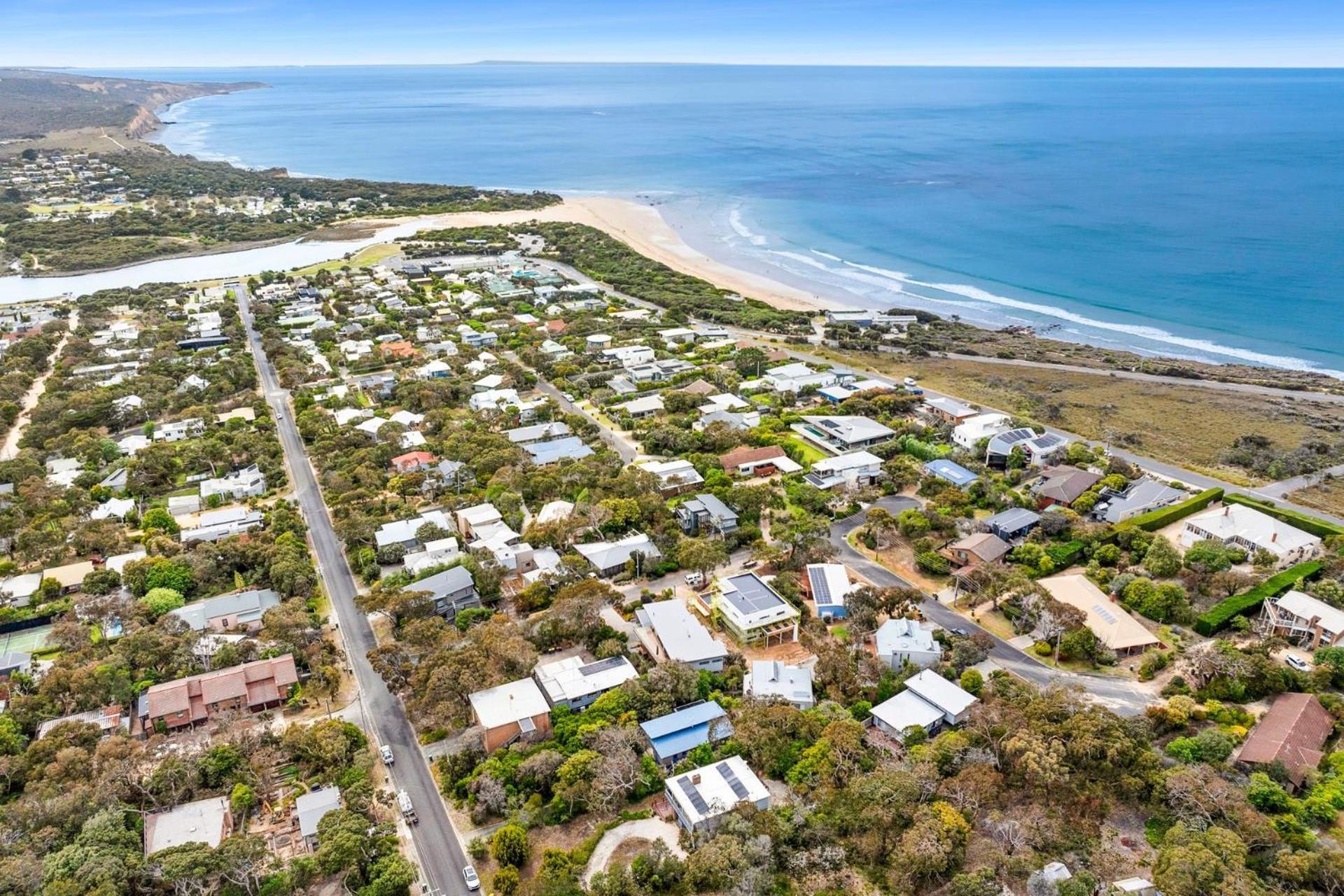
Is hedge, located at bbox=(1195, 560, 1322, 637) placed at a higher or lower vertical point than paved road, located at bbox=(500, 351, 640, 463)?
higher

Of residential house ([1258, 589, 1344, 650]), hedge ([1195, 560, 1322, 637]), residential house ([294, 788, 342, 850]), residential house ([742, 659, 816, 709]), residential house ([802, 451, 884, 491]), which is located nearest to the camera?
residential house ([294, 788, 342, 850])

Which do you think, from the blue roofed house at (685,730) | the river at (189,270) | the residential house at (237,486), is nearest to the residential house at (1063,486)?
the blue roofed house at (685,730)

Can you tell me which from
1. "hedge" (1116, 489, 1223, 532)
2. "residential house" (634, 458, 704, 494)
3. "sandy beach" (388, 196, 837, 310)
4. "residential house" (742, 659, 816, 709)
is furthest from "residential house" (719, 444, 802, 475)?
"sandy beach" (388, 196, 837, 310)

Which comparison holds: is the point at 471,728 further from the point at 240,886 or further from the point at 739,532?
the point at 739,532

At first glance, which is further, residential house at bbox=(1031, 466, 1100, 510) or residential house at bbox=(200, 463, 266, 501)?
residential house at bbox=(200, 463, 266, 501)

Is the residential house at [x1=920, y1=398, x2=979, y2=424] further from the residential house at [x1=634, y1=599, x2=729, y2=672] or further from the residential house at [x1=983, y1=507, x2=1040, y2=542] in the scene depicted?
the residential house at [x1=634, y1=599, x2=729, y2=672]

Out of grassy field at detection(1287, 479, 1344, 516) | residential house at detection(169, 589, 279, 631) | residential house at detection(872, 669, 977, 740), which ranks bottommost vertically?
residential house at detection(169, 589, 279, 631)

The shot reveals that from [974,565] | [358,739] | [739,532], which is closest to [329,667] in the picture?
[358,739]
